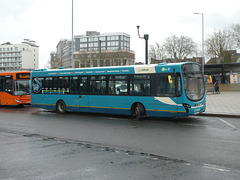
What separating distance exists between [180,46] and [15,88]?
52.1 meters

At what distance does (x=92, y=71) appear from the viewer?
15891mm

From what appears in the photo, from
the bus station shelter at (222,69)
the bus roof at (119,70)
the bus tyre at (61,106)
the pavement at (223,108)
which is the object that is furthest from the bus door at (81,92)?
the bus station shelter at (222,69)

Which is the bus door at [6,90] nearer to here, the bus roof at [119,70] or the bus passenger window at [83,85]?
the bus roof at [119,70]

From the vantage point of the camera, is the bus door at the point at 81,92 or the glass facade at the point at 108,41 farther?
the glass facade at the point at 108,41

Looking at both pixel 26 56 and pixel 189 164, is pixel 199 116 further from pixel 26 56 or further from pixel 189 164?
pixel 26 56

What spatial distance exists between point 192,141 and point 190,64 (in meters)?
5.62

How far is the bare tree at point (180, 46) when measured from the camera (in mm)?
66875

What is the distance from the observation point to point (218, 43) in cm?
6247

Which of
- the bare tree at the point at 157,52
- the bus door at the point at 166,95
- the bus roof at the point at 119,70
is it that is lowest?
the bus door at the point at 166,95

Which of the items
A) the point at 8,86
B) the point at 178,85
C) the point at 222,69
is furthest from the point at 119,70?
the point at 222,69

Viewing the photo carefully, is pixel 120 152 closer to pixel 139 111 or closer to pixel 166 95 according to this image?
pixel 166 95

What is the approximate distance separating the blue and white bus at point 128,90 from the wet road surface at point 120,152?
1827mm

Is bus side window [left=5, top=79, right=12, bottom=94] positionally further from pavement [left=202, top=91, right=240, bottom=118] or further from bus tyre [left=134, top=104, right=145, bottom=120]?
pavement [left=202, top=91, right=240, bottom=118]

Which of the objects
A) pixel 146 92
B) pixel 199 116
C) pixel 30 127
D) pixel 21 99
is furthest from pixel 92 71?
pixel 21 99
